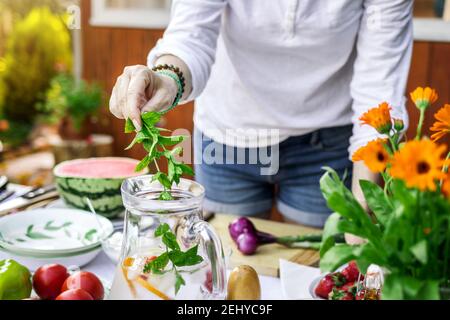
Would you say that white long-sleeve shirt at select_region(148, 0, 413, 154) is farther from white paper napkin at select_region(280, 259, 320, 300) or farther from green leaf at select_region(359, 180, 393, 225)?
green leaf at select_region(359, 180, 393, 225)

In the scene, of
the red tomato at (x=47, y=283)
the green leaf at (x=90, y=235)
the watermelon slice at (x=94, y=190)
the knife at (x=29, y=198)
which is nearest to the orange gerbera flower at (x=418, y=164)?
the red tomato at (x=47, y=283)

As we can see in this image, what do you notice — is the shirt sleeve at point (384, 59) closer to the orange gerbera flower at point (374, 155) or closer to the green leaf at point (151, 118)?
the green leaf at point (151, 118)

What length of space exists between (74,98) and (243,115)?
7.89 ft

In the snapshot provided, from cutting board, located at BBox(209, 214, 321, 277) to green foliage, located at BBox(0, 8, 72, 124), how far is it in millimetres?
3486

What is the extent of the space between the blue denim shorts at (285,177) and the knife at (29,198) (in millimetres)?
429

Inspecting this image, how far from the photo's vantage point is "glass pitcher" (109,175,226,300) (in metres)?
0.74

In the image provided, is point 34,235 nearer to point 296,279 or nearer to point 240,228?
point 240,228

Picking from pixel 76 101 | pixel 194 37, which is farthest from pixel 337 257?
pixel 76 101

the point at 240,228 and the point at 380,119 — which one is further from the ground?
the point at 380,119

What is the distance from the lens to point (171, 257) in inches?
29.7

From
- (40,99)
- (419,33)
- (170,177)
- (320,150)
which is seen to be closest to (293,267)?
(170,177)

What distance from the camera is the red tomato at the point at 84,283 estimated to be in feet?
2.91

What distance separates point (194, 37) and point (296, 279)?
2.01ft

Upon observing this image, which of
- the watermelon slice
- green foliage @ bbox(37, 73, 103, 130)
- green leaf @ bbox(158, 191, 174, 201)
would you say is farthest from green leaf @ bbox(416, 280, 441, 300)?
green foliage @ bbox(37, 73, 103, 130)
